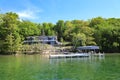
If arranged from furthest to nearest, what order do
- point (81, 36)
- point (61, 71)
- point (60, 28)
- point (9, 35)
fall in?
point (60, 28) → point (81, 36) → point (9, 35) → point (61, 71)

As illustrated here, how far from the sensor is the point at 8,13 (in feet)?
274

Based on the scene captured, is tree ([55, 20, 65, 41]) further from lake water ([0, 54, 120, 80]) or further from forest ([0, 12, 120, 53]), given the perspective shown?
lake water ([0, 54, 120, 80])

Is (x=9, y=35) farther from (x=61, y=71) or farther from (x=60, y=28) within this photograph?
(x=61, y=71)

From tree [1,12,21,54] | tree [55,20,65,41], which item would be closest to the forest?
tree [1,12,21,54]

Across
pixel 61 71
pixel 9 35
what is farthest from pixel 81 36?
pixel 61 71

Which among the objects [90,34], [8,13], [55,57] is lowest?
[55,57]

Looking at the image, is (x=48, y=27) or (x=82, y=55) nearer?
(x=82, y=55)

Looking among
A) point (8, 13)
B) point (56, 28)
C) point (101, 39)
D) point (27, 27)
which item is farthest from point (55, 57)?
point (56, 28)

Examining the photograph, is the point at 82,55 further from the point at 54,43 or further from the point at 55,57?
the point at 54,43

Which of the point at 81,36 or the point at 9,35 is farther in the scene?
the point at 81,36

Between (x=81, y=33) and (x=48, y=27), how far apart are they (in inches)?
953

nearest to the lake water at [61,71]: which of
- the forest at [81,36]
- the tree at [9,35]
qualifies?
the tree at [9,35]

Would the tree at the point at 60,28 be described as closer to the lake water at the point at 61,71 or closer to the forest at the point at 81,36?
the forest at the point at 81,36

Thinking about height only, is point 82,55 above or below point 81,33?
below
